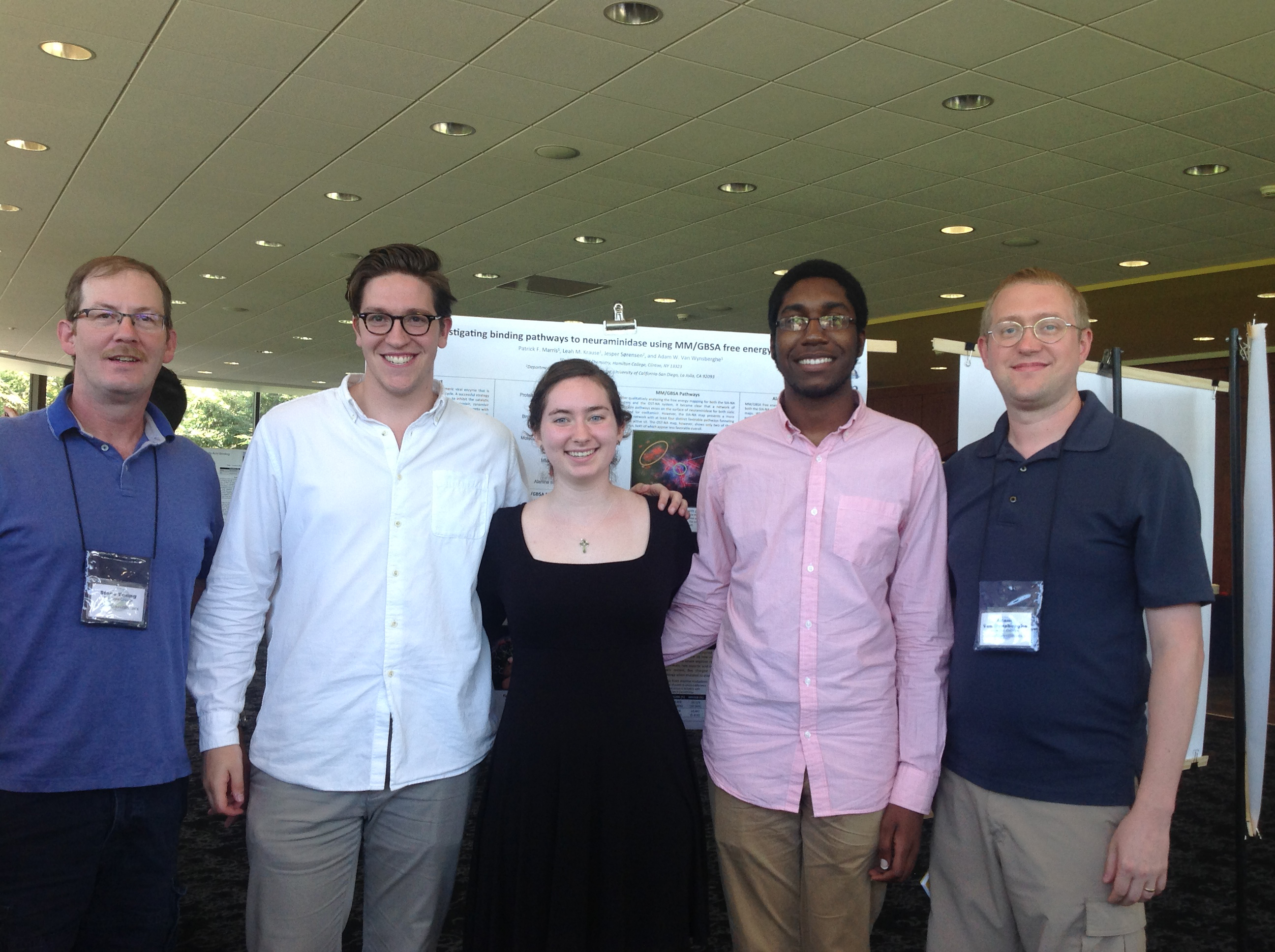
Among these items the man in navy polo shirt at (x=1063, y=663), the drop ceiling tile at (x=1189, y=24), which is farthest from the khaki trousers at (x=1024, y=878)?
the drop ceiling tile at (x=1189, y=24)

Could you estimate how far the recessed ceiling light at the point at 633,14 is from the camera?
4.64 meters

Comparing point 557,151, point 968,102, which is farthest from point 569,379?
point 557,151

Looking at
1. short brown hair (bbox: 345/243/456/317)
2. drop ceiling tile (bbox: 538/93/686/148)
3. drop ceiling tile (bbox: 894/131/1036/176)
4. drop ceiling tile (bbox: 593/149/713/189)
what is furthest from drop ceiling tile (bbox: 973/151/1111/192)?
short brown hair (bbox: 345/243/456/317)

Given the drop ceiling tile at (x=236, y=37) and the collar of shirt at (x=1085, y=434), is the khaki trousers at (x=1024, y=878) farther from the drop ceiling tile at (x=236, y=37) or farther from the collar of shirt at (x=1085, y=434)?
the drop ceiling tile at (x=236, y=37)

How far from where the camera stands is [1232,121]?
5.62 metres

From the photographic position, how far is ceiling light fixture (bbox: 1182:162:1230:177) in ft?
20.8

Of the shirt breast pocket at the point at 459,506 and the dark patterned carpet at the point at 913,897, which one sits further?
the dark patterned carpet at the point at 913,897

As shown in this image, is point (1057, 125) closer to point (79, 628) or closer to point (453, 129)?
point (453, 129)

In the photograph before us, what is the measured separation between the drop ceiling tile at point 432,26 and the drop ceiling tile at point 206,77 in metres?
0.89

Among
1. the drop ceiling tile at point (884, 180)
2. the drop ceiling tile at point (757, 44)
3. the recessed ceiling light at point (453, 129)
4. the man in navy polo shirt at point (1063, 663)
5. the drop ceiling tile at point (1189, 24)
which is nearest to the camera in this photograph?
the man in navy polo shirt at point (1063, 663)

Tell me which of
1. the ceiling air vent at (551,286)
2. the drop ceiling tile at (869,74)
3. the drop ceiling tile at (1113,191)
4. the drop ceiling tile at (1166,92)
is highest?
the ceiling air vent at (551,286)

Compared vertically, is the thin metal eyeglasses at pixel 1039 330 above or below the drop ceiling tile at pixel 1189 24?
below

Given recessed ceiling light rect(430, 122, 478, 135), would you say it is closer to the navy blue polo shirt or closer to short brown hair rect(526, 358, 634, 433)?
short brown hair rect(526, 358, 634, 433)

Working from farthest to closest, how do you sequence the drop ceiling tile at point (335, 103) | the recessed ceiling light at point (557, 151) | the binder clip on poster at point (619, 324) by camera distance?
the recessed ceiling light at point (557, 151), the drop ceiling tile at point (335, 103), the binder clip on poster at point (619, 324)
